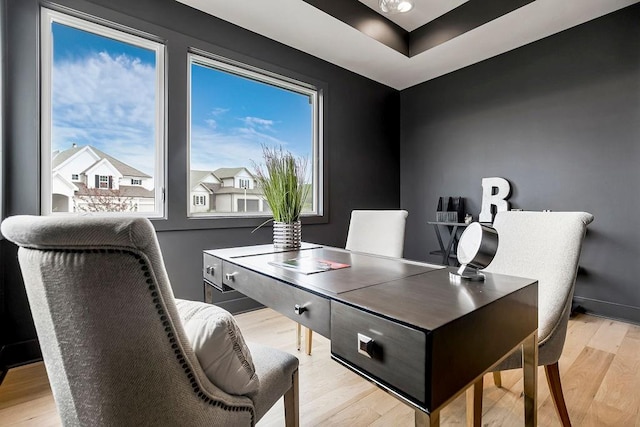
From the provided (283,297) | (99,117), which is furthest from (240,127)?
(283,297)

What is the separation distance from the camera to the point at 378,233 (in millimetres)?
2139

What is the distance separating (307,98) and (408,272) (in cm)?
269

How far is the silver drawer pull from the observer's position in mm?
733

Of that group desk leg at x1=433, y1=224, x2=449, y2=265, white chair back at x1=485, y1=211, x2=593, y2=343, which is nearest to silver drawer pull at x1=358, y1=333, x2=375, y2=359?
white chair back at x1=485, y1=211, x2=593, y2=343

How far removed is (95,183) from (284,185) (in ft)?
4.74

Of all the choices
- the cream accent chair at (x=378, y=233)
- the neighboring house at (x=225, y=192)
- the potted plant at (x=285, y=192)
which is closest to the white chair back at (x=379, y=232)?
the cream accent chair at (x=378, y=233)

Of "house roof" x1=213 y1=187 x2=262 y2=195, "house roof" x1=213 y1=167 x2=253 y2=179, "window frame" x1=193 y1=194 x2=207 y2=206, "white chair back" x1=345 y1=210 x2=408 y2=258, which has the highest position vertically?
"house roof" x1=213 y1=167 x2=253 y2=179

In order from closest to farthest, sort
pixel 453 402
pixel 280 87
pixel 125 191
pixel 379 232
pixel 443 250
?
pixel 453 402, pixel 379 232, pixel 125 191, pixel 280 87, pixel 443 250

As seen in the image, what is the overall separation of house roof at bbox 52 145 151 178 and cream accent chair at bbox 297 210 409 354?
5.41 feet

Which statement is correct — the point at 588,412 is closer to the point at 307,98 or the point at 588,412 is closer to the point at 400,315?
the point at 400,315

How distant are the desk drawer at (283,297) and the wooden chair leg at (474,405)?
0.66 meters

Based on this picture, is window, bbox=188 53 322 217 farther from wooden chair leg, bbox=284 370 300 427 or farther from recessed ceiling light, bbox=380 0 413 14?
wooden chair leg, bbox=284 370 300 427

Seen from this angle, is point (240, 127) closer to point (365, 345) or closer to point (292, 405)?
point (292, 405)

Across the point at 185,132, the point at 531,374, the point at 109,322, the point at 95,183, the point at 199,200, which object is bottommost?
the point at 531,374
